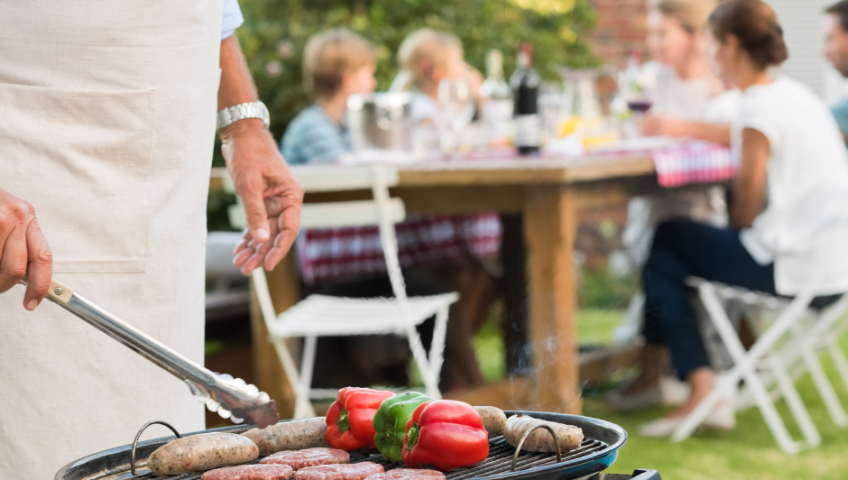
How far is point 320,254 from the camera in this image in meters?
3.90

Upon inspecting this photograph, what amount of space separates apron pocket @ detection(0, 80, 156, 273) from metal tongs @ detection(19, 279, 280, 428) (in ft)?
0.81

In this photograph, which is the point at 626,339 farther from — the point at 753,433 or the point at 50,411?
the point at 50,411

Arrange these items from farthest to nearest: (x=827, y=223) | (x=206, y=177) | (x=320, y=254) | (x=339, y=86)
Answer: (x=339, y=86) → (x=320, y=254) → (x=827, y=223) → (x=206, y=177)

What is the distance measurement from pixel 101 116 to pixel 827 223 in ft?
9.50

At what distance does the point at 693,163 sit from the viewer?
3.76 m

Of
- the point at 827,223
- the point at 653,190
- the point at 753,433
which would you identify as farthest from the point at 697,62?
the point at 753,433

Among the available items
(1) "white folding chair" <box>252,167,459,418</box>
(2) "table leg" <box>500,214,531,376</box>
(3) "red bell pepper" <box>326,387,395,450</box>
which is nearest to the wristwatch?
(3) "red bell pepper" <box>326,387,395,450</box>

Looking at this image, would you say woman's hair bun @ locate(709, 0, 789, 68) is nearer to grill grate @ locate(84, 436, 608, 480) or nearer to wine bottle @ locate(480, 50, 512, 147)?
wine bottle @ locate(480, 50, 512, 147)

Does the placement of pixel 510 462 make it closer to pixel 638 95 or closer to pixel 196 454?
pixel 196 454

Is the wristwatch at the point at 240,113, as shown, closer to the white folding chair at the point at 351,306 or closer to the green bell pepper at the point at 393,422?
the green bell pepper at the point at 393,422

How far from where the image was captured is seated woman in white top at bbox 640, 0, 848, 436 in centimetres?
358

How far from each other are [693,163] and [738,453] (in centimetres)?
106

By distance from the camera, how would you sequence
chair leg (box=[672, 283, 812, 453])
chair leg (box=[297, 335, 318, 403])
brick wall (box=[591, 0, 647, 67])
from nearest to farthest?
chair leg (box=[297, 335, 318, 403]) → chair leg (box=[672, 283, 812, 453]) → brick wall (box=[591, 0, 647, 67])

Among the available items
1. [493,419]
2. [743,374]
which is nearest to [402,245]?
[743,374]
